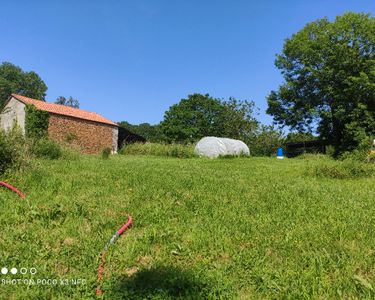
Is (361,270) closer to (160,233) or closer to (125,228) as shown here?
(160,233)

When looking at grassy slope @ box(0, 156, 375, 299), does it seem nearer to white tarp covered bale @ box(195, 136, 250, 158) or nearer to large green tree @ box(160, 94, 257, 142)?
white tarp covered bale @ box(195, 136, 250, 158)

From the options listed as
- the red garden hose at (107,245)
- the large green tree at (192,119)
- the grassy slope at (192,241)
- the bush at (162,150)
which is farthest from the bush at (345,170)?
the large green tree at (192,119)

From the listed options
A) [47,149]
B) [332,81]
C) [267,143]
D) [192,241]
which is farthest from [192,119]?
[192,241]

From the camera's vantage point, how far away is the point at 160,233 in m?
3.15

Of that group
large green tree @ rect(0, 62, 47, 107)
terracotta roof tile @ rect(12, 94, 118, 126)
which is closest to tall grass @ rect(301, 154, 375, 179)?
terracotta roof tile @ rect(12, 94, 118, 126)

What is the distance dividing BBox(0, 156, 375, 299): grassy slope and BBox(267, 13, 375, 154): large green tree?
18.3m

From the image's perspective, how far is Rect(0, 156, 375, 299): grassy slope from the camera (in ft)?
7.30

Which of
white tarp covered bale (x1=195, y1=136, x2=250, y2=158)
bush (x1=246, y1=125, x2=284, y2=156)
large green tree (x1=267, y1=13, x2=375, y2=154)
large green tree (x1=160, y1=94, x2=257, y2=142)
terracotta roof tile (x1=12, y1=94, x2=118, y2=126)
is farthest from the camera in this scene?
large green tree (x1=160, y1=94, x2=257, y2=142)

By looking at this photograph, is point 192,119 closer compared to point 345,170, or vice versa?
point 345,170

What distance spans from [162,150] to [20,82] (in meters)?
53.3

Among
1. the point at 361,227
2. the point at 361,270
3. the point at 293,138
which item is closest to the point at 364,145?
the point at 361,227

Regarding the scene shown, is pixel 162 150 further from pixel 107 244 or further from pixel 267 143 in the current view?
pixel 107 244

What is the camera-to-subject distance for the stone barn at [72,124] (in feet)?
81.4

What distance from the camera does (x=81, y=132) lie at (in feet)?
88.5
